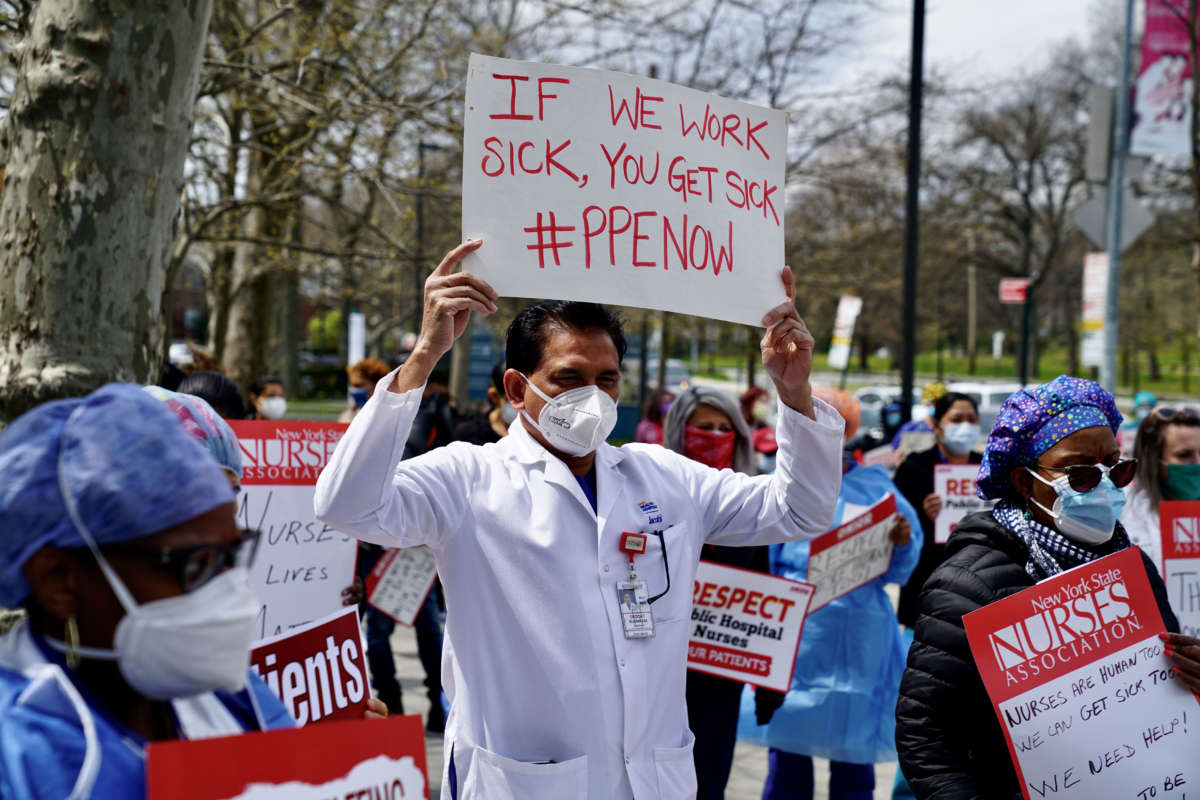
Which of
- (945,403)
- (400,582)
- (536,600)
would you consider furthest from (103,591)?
(945,403)

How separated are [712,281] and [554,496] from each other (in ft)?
A: 2.29

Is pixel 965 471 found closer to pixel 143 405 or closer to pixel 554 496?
pixel 554 496

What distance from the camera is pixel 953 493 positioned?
19.8 ft

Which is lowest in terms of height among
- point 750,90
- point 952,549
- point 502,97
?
point 952,549

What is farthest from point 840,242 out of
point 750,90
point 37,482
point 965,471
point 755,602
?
point 37,482

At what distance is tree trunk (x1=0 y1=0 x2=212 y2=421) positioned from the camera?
3.36 m

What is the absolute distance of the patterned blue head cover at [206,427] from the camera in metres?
2.49

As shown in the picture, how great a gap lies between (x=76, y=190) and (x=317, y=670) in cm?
166

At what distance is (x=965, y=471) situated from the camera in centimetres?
600

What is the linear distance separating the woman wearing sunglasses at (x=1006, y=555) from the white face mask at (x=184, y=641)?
1668 millimetres

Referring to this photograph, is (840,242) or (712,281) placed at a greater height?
(840,242)

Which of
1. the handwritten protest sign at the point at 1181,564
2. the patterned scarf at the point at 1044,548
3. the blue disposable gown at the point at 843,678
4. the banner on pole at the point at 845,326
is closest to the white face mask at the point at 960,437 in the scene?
the blue disposable gown at the point at 843,678

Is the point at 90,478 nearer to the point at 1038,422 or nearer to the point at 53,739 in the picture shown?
the point at 53,739

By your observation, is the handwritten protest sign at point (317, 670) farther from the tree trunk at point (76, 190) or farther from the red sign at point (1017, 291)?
the red sign at point (1017, 291)
